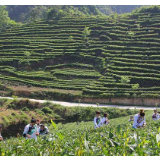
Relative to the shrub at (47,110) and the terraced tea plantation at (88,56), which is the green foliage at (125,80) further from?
the shrub at (47,110)

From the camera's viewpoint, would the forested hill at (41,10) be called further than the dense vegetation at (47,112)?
Yes

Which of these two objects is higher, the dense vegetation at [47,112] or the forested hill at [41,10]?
the forested hill at [41,10]

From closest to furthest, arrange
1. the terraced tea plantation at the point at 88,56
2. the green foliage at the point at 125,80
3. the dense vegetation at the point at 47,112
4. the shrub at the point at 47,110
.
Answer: the dense vegetation at the point at 47,112 → the shrub at the point at 47,110 → the green foliage at the point at 125,80 → the terraced tea plantation at the point at 88,56

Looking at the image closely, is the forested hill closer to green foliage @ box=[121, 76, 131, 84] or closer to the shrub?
green foliage @ box=[121, 76, 131, 84]

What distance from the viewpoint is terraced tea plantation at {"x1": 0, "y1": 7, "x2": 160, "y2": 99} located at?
34.9 m

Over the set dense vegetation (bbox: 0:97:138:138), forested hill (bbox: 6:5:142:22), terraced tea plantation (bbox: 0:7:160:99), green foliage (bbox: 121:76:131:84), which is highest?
forested hill (bbox: 6:5:142:22)

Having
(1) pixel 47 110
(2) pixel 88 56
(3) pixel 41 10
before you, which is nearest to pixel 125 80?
(1) pixel 47 110

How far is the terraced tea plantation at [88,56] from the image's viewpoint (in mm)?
34938

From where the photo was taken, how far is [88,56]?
144 feet

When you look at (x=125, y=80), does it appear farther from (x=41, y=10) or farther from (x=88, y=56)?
(x=41, y=10)

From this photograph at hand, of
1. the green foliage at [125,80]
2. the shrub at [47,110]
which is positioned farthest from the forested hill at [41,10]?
the shrub at [47,110]

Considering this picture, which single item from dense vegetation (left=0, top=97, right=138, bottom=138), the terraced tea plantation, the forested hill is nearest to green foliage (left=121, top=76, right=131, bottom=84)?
the terraced tea plantation

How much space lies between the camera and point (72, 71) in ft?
132

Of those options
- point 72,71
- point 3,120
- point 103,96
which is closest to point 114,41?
point 72,71
